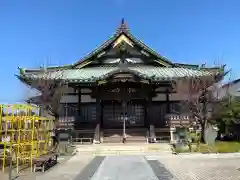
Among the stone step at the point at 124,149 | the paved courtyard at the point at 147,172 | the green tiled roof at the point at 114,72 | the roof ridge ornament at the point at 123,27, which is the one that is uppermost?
the roof ridge ornament at the point at 123,27

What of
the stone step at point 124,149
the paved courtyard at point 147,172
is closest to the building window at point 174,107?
the stone step at point 124,149

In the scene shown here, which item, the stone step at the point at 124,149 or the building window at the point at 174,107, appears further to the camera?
the building window at the point at 174,107

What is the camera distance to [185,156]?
65.4 feet

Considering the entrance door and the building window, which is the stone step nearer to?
the entrance door

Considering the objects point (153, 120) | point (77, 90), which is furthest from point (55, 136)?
point (153, 120)

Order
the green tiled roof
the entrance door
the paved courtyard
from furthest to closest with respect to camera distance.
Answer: the entrance door → the green tiled roof → the paved courtyard

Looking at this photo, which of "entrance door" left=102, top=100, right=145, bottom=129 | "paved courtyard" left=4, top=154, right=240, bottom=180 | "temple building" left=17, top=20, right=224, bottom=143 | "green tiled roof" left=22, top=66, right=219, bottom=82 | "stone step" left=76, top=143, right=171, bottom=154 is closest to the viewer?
"paved courtyard" left=4, top=154, right=240, bottom=180

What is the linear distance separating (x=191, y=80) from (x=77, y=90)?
10.6 meters

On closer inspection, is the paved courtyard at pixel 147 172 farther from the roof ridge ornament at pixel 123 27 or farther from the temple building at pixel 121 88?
the roof ridge ornament at pixel 123 27

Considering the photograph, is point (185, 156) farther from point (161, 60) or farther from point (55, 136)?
point (161, 60)

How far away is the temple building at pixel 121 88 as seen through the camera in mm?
26469

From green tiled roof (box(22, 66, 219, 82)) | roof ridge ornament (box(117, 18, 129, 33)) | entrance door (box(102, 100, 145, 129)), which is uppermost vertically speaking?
roof ridge ornament (box(117, 18, 129, 33))

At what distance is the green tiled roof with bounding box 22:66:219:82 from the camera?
86.3 feet

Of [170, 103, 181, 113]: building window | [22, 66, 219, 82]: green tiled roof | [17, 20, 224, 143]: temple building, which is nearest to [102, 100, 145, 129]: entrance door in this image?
[17, 20, 224, 143]: temple building
